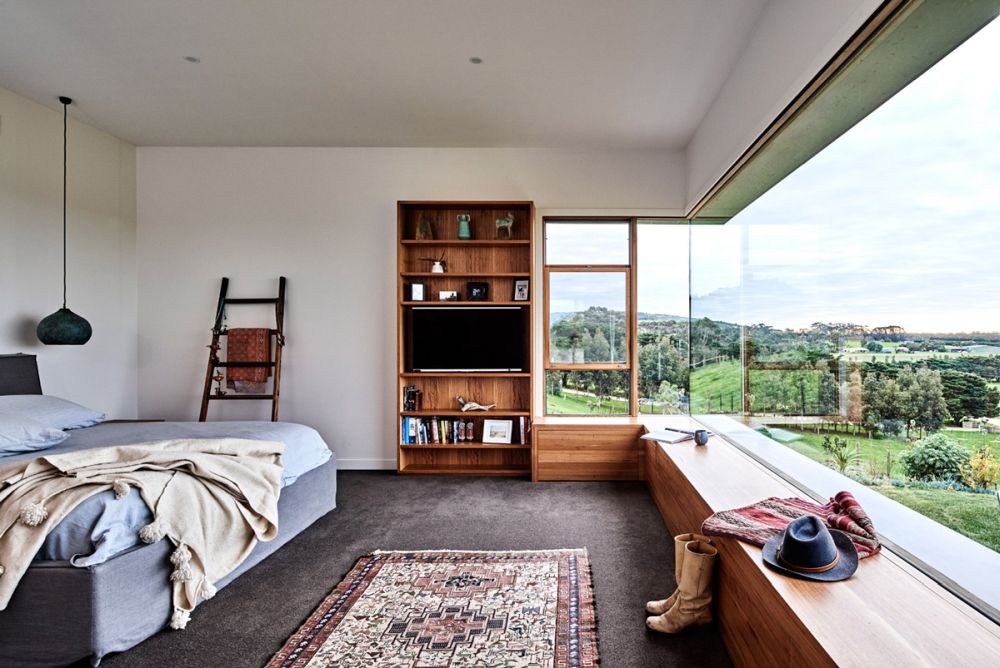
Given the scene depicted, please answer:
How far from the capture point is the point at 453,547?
116 inches

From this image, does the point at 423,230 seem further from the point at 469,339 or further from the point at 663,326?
the point at 663,326

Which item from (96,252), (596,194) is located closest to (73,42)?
(96,252)

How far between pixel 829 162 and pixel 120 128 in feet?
16.8

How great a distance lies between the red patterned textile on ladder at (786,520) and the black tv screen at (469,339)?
2.58 metres

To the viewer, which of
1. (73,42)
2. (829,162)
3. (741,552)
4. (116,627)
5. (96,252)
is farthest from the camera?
(96,252)

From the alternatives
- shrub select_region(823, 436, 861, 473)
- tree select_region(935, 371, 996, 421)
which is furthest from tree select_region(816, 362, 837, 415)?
tree select_region(935, 371, 996, 421)

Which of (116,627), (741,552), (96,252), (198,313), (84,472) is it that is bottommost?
(116,627)

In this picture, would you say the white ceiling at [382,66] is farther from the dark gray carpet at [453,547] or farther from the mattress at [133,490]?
the dark gray carpet at [453,547]

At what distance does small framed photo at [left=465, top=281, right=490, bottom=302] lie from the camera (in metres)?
4.55

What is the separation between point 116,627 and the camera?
1.97m

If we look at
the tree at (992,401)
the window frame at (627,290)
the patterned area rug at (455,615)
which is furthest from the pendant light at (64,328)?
the tree at (992,401)

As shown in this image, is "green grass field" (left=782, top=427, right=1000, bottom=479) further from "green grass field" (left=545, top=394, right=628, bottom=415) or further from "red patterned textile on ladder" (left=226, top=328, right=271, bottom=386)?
"red patterned textile on ladder" (left=226, top=328, right=271, bottom=386)

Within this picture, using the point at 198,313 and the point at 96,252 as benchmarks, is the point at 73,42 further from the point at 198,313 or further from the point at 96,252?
the point at 198,313

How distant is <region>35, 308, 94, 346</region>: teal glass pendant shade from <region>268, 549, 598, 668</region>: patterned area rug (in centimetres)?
281
